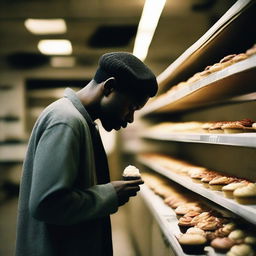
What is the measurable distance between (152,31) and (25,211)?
12.0 feet

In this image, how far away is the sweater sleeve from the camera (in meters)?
1.39

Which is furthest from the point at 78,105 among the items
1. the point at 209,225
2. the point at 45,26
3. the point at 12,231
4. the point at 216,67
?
the point at 12,231

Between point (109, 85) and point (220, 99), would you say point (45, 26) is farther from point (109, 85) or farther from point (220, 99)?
point (109, 85)

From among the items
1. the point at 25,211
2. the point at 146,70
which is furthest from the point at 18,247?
the point at 146,70

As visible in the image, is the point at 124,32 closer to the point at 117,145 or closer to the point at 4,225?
the point at 117,145

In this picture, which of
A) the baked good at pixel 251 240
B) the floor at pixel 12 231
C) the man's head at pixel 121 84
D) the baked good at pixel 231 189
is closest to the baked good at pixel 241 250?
the baked good at pixel 251 240

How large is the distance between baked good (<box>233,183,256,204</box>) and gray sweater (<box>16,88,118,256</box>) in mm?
606

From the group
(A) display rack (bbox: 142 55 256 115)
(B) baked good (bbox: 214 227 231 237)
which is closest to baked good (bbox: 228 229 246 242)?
(B) baked good (bbox: 214 227 231 237)

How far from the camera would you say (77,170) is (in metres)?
1.50

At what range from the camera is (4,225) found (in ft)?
17.8

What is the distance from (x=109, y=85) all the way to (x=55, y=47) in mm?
4015

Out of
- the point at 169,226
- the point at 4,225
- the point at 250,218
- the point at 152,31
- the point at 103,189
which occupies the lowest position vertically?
the point at 4,225

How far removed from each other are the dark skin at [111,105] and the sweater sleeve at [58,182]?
266 millimetres

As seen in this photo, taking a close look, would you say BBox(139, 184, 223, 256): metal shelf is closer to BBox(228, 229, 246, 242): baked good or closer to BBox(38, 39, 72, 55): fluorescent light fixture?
BBox(228, 229, 246, 242): baked good
